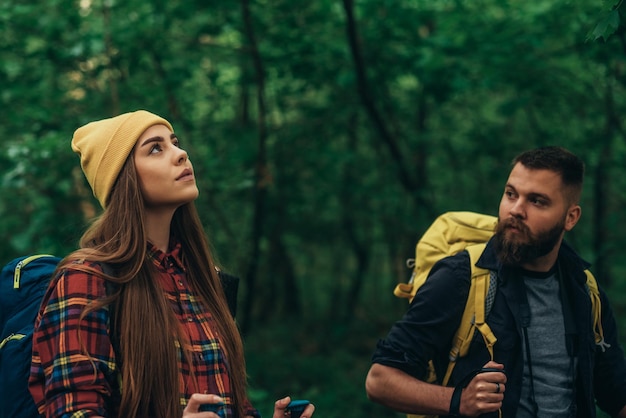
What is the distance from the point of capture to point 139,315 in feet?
7.30

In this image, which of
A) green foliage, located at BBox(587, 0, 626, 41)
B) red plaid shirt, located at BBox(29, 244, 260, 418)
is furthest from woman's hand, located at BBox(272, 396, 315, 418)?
green foliage, located at BBox(587, 0, 626, 41)

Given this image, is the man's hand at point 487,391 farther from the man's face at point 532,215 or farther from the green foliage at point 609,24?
the green foliage at point 609,24

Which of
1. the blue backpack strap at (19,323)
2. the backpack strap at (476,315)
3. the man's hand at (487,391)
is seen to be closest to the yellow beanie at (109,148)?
the blue backpack strap at (19,323)

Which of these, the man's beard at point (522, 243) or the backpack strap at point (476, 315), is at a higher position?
the man's beard at point (522, 243)

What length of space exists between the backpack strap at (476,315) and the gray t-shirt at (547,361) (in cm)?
18

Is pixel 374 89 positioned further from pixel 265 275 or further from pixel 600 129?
pixel 265 275

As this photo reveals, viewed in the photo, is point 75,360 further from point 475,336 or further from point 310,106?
point 310,106

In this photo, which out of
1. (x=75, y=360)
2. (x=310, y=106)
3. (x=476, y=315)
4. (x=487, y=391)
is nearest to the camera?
(x=75, y=360)

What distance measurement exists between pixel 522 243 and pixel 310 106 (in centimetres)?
608

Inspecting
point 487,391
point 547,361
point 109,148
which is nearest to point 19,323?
point 109,148

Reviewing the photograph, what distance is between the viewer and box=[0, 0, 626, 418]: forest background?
6.98m

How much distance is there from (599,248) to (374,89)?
350 centimetres

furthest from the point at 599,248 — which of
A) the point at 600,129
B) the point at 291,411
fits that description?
the point at 291,411

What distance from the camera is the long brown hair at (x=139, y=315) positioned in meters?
2.19
